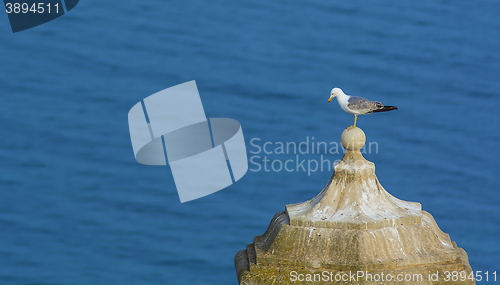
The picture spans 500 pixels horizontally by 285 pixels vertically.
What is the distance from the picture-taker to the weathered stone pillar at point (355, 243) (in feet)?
17.9

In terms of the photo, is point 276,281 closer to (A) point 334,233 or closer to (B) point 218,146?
(A) point 334,233

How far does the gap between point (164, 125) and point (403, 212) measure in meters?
7.17

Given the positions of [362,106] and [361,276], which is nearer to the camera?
[361,276]

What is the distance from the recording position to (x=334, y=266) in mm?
5488

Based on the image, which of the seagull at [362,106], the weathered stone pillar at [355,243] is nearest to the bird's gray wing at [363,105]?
the seagull at [362,106]

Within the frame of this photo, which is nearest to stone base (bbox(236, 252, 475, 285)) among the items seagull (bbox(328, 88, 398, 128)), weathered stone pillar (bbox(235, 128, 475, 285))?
→ weathered stone pillar (bbox(235, 128, 475, 285))

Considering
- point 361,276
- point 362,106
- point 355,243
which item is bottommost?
point 361,276

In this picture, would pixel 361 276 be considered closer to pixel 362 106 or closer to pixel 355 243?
pixel 355 243

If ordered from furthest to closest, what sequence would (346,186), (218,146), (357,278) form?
1. (218,146)
2. (346,186)
3. (357,278)

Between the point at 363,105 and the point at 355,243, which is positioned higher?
the point at 363,105

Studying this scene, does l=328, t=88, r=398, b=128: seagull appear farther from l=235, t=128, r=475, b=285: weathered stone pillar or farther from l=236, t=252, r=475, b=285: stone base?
l=236, t=252, r=475, b=285: stone base

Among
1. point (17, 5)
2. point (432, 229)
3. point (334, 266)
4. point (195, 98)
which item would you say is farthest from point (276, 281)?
point (17, 5)

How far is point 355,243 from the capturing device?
216 inches

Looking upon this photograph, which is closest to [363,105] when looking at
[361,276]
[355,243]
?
[355,243]
